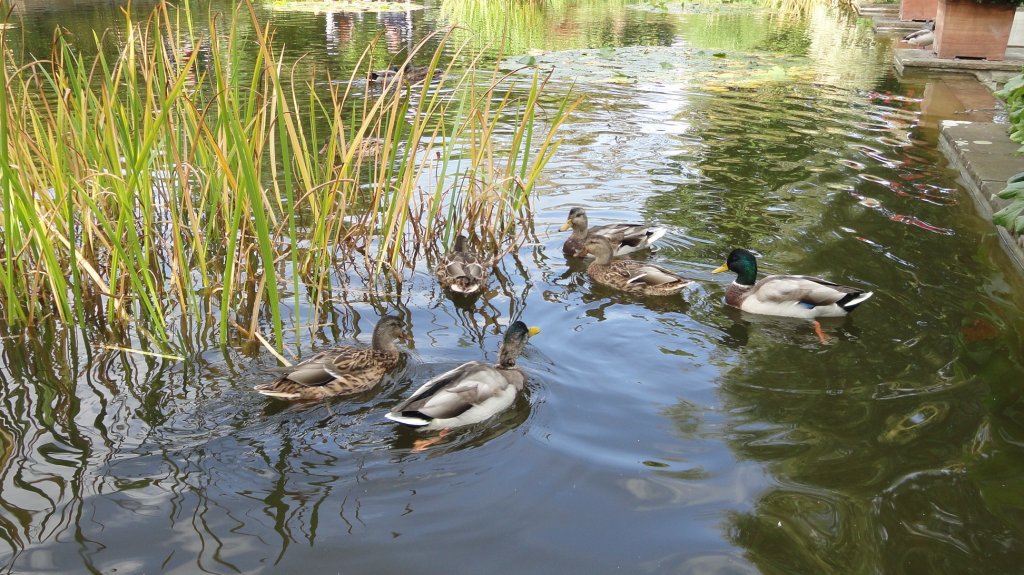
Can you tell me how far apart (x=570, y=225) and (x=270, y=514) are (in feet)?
14.1

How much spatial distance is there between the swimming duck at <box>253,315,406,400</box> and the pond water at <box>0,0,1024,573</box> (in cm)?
11

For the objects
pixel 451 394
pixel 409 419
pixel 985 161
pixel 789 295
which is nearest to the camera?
pixel 409 419

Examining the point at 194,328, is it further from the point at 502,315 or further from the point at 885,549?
the point at 885,549

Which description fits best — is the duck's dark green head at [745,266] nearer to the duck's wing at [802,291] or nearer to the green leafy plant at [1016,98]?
the duck's wing at [802,291]

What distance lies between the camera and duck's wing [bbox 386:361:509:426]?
4273 mm

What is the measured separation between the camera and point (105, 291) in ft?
16.7

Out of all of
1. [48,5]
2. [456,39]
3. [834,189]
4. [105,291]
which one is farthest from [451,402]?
[48,5]

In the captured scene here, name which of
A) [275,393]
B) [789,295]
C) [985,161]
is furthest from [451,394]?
[985,161]

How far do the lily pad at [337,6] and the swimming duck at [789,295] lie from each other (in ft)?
73.7

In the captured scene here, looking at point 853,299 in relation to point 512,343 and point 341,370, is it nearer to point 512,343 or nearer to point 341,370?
point 512,343

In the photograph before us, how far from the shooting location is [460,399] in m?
4.39

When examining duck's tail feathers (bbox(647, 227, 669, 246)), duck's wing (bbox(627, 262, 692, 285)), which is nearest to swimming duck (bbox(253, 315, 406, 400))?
duck's wing (bbox(627, 262, 692, 285))

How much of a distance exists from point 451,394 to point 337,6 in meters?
24.3

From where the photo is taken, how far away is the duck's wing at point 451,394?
14.0 feet
